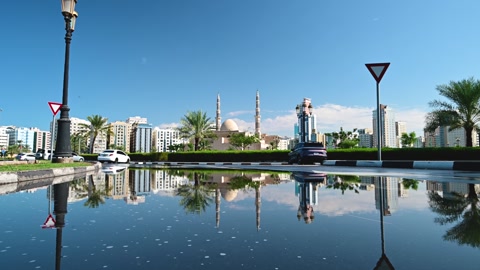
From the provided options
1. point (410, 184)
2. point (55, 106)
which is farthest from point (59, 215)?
point (55, 106)

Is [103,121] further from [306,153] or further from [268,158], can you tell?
[306,153]

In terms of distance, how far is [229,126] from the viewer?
89.6 metres

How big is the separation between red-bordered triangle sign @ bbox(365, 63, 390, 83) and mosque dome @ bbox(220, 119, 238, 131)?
7640 cm

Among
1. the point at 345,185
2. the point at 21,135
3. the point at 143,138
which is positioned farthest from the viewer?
the point at 143,138

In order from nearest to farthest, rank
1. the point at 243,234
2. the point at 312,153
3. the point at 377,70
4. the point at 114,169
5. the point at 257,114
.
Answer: the point at 243,234
the point at 377,70
the point at 114,169
the point at 312,153
the point at 257,114

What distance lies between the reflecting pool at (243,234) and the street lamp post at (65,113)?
334 inches

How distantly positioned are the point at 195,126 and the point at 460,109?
3111 centimetres

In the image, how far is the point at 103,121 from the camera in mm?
48375

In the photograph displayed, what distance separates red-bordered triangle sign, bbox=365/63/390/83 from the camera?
511 inches

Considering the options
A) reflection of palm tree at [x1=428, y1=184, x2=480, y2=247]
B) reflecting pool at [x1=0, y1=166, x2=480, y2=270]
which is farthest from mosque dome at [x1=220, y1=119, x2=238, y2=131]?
reflecting pool at [x1=0, y1=166, x2=480, y2=270]

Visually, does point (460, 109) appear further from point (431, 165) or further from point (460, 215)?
point (460, 215)

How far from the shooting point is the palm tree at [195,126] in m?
45.3

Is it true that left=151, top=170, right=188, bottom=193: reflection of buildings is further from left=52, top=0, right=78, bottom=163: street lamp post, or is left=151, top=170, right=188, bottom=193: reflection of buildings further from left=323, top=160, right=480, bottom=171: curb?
left=323, top=160, right=480, bottom=171: curb

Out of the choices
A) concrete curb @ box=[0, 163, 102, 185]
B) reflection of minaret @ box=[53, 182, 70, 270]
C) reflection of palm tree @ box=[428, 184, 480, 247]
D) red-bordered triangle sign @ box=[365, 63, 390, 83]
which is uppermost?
red-bordered triangle sign @ box=[365, 63, 390, 83]
